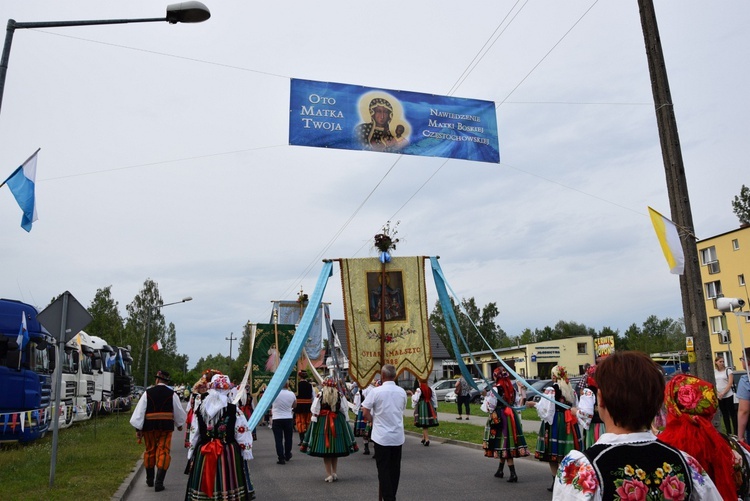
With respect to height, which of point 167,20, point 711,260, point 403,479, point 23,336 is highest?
point 711,260

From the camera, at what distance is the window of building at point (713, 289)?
137 ft

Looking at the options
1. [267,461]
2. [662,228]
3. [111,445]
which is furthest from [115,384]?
[662,228]

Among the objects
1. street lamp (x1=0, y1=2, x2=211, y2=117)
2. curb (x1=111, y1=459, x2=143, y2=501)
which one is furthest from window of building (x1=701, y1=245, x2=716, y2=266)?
street lamp (x1=0, y1=2, x2=211, y2=117)

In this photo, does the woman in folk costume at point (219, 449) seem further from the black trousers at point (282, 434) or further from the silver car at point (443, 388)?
the silver car at point (443, 388)

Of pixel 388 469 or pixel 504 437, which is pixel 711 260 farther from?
pixel 388 469

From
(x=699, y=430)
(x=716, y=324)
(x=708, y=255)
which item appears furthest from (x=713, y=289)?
(x=699, y=430)

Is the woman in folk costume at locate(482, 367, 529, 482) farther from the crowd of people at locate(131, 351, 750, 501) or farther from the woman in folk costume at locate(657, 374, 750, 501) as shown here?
the woman in folk costume at locate(657, 374, 750, 501)

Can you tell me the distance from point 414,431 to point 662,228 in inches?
512

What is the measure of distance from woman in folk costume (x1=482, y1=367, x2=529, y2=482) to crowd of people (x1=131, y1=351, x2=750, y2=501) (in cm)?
2

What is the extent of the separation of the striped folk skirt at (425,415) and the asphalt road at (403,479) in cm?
97

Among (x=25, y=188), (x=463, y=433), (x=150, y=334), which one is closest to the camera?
(x=25, y=188)

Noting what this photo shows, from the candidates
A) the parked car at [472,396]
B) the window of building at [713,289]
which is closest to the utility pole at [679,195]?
the parked car at [472,396]

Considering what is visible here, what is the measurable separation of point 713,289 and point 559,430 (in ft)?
124

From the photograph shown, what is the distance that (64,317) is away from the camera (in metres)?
9.84
